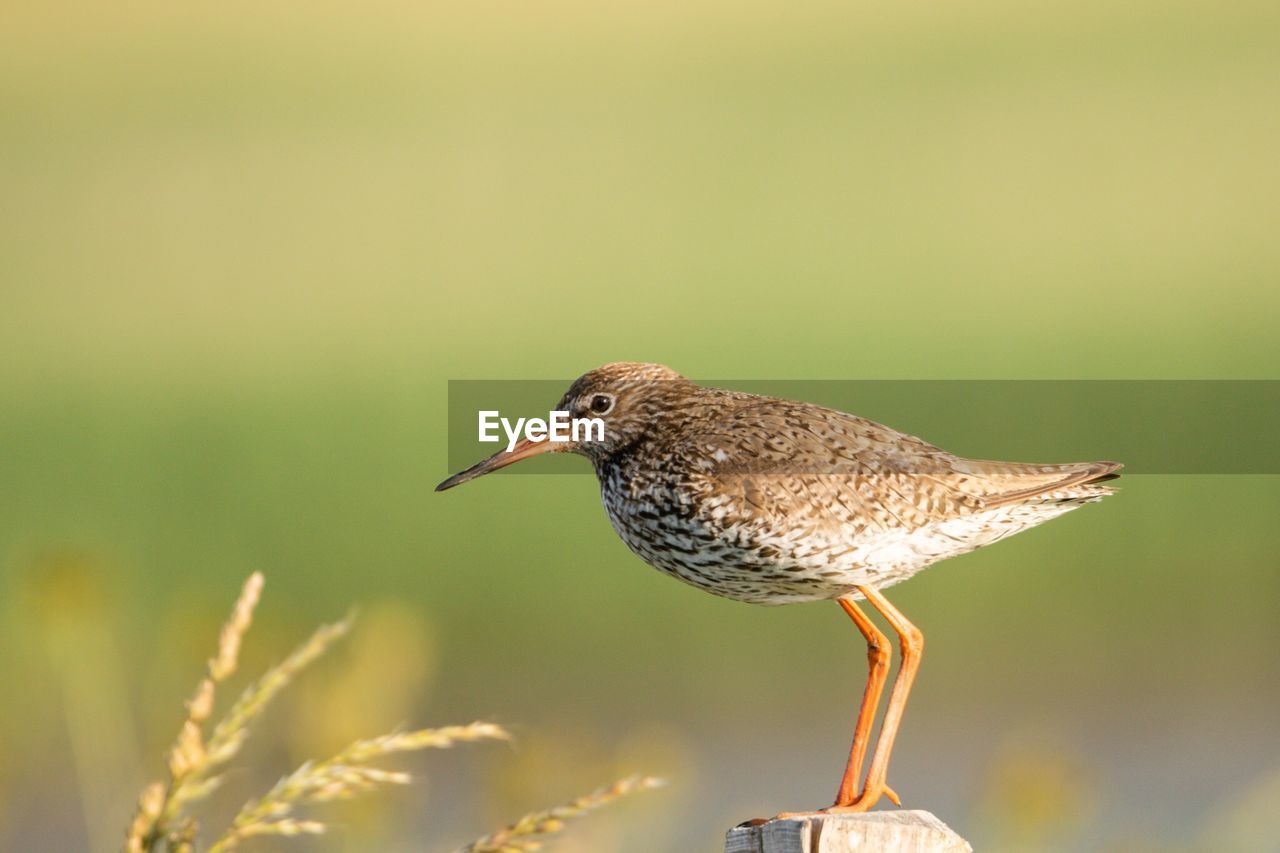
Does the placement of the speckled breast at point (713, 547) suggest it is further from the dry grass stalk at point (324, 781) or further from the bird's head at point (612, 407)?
the dry grass stalk at point (324, 781)

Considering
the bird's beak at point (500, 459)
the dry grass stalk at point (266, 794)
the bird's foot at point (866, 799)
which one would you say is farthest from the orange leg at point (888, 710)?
the dry grass stalk at point (266, 794)

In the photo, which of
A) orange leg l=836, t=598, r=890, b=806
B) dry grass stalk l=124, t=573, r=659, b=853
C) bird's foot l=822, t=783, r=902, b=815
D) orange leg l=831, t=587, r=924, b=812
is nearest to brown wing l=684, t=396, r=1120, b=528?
orange leg l=831, t=587, r=924, b=812

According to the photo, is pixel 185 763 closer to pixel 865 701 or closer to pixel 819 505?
pixel 819 505

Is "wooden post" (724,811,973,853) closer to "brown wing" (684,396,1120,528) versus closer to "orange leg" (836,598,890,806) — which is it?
"orange leg" (836,598,890,806)

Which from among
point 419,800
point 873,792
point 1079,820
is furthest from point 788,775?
point 873,792

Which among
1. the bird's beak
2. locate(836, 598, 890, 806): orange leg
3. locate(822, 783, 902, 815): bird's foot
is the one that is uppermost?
the bird's beak

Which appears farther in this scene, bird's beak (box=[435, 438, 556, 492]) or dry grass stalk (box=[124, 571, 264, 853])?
bird's beak (box=[435, 438, 556, 492])

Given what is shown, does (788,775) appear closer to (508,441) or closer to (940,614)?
(940,614)

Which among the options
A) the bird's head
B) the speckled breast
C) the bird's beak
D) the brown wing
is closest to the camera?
the speckled breast
